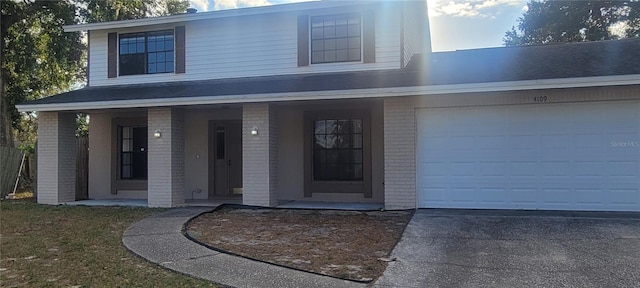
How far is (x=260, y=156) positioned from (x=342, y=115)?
2.51 meters

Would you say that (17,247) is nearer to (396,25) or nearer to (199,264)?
(199,264)

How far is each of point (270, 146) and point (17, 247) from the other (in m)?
5.38

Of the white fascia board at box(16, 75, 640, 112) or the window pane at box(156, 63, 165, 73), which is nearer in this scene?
the white fascia board at box(16, 75, 640, 112)

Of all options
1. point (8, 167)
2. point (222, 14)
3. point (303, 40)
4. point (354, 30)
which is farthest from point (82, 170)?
point (354, 30)

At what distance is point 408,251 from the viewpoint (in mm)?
6262

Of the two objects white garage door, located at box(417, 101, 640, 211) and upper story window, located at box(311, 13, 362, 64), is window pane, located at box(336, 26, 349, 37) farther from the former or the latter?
white garage door, located at box(417, 101, 640, 211)

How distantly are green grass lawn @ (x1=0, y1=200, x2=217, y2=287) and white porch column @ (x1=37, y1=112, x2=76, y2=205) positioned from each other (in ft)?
6.27

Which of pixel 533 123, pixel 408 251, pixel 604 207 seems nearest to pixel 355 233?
pixel 408 251

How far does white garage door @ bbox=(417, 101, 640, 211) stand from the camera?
29.7ft

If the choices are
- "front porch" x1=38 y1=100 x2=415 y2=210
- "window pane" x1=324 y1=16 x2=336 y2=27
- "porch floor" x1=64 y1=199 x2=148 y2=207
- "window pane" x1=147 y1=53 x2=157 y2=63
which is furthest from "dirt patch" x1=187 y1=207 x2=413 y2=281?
"window pane" x1=147 y1=53 x2=157 y2=63

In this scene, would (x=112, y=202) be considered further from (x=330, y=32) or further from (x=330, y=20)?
(x=330, y=20)

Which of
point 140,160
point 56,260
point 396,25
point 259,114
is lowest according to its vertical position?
point 56,260

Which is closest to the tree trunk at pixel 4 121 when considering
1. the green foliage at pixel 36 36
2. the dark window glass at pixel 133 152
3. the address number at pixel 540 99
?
the green foliage at pixel 36 36

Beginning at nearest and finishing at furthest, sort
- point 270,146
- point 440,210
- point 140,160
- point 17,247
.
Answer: point 17,247 → point 440,210 → point 270,146 → point 140,160
